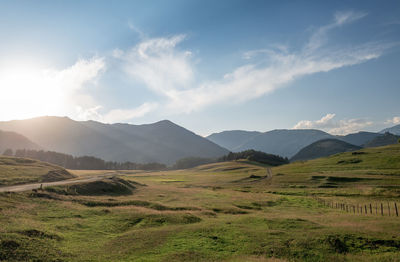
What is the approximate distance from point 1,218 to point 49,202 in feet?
41.8

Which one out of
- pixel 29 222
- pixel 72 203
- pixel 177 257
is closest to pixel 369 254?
pixel 177 257

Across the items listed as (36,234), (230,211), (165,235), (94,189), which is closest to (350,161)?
(230,211)

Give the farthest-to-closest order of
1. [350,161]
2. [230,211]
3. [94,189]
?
[350,161], [94,189], [230,211]

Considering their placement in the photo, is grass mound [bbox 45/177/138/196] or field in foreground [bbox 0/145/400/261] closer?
field in foreground [bbox 0/145/400/261]

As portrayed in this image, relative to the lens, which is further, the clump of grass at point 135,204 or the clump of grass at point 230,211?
the clump of grass at point 230,211

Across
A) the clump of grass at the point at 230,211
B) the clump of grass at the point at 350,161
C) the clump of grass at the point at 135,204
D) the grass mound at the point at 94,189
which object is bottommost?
the clump of grass at the point at 230,211

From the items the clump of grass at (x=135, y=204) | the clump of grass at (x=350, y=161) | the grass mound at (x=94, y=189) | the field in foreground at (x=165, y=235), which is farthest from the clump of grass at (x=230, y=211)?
the clump of grass at (x=350, y=161)

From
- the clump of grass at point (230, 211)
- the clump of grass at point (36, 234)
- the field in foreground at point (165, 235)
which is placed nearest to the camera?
the field in foreground at point (165, 235)

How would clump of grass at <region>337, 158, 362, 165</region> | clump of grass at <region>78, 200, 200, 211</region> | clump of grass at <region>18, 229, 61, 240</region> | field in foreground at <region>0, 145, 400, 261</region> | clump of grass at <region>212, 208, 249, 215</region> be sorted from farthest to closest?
1. clump of grass at <region>337, 158, 362, 165</region>
2. clump of grass at <region>212, 208, 249, 215</region>
3. clump of grass at <region>78, 200, 200, 211</region>
4. clump of grass at <region>18, 229, 61, 240</region>
5. field in foreground at <region>0, 145, 400, 261</region>

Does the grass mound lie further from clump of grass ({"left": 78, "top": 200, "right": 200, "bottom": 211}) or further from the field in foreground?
clump of grass ({"left": 78, "top": 200, "right": 200, "bottom": 211})

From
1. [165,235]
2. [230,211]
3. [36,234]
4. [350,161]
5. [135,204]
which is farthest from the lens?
[350,161]

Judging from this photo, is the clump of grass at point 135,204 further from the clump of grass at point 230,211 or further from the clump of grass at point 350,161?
the clump of grass at point 350,161

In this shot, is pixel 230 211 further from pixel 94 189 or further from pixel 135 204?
pixel 94 189

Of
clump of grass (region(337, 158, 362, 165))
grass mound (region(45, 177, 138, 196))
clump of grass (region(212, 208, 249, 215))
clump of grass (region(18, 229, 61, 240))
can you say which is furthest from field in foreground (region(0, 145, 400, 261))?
clump of grass (region(337, 158, 362, 165))
